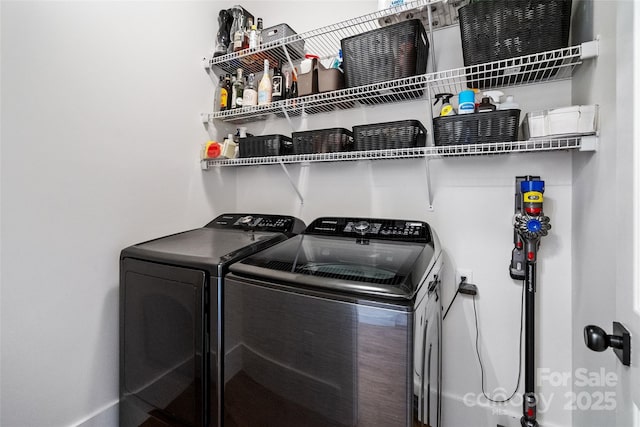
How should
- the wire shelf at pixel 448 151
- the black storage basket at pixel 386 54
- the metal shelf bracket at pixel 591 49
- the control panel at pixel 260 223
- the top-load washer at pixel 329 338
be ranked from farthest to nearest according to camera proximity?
the control panel at pixel 260 223 < the black storage basket at pixel 386 54 < the wire shelf at pixel 448 151 < the metal shelf bracket at pixel 591 49 < the top-load washer at pixel 329 338

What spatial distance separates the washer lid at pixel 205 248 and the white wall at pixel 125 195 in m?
0.21

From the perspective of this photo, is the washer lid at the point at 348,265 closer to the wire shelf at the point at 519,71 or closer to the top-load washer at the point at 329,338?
the top-load washer at the point at 329,338

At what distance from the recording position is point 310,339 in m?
0.98

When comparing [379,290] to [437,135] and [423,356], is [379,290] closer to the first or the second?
[423,356]

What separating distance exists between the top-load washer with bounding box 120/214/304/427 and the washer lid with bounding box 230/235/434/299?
167 millimetres

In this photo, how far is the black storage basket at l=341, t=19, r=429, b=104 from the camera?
1.40 m

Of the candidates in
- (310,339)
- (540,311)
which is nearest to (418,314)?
(310,339)

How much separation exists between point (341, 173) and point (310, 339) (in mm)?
1192

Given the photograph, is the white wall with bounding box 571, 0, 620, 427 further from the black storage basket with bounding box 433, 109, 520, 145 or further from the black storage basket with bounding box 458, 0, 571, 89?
the black storage basket with bounding box 433, 109, 520, 145

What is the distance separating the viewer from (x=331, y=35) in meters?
1.81

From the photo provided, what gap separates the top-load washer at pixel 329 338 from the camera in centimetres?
87

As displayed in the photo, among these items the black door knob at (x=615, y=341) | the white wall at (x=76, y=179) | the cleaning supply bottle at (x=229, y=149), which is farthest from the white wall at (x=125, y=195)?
the black door knob at (x=615, y=341)

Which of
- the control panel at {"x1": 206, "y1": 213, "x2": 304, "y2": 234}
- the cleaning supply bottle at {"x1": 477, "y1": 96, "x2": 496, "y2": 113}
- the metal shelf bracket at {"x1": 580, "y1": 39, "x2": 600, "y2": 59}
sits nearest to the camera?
the metal shelf bracket at {"x1": 580, "y1": 39, "x2": 600, "y2": 59}

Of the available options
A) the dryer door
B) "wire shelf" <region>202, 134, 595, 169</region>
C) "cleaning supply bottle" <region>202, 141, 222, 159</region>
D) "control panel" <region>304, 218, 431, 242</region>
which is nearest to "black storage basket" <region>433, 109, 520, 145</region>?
"wire shelf" <region>202, 134, 595, 169</region>
